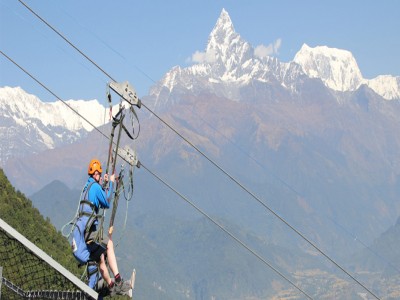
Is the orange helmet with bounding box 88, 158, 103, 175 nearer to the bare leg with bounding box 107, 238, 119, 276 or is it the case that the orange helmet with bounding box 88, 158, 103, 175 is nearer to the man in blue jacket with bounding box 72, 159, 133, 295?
the man in blue jacket with bounding box 72, 159, 133, 295

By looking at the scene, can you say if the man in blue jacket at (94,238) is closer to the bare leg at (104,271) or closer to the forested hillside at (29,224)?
the bare leg at (104,271)

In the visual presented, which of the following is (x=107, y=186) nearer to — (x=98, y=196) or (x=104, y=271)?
(x=98, y=196)

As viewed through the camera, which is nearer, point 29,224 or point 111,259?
point 111,259

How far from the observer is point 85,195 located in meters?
18.1

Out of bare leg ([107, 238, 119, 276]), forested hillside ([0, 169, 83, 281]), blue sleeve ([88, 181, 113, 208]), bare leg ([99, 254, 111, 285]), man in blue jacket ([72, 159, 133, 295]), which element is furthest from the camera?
forested hillside ([0, 169, 83, 281])

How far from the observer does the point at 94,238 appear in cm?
1791

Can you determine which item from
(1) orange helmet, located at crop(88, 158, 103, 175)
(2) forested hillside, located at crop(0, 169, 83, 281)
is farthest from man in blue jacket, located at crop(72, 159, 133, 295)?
(2) forested hillside, located at crop(0, 169, 83, 281)

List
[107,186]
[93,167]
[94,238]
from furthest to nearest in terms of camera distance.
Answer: [107,186] → [93,167] → [94,238]

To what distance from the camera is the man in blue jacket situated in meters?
17.8

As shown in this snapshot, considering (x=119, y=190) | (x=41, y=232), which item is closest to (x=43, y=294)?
(x=119, y=190)

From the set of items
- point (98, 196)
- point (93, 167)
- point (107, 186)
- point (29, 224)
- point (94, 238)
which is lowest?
point (94, 238)

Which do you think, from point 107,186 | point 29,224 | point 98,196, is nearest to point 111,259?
point 98,196

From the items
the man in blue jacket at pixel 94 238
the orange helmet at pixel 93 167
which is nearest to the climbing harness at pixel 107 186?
the man in blue jacket at pixel 94 238

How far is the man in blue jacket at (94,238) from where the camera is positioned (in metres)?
17.8
